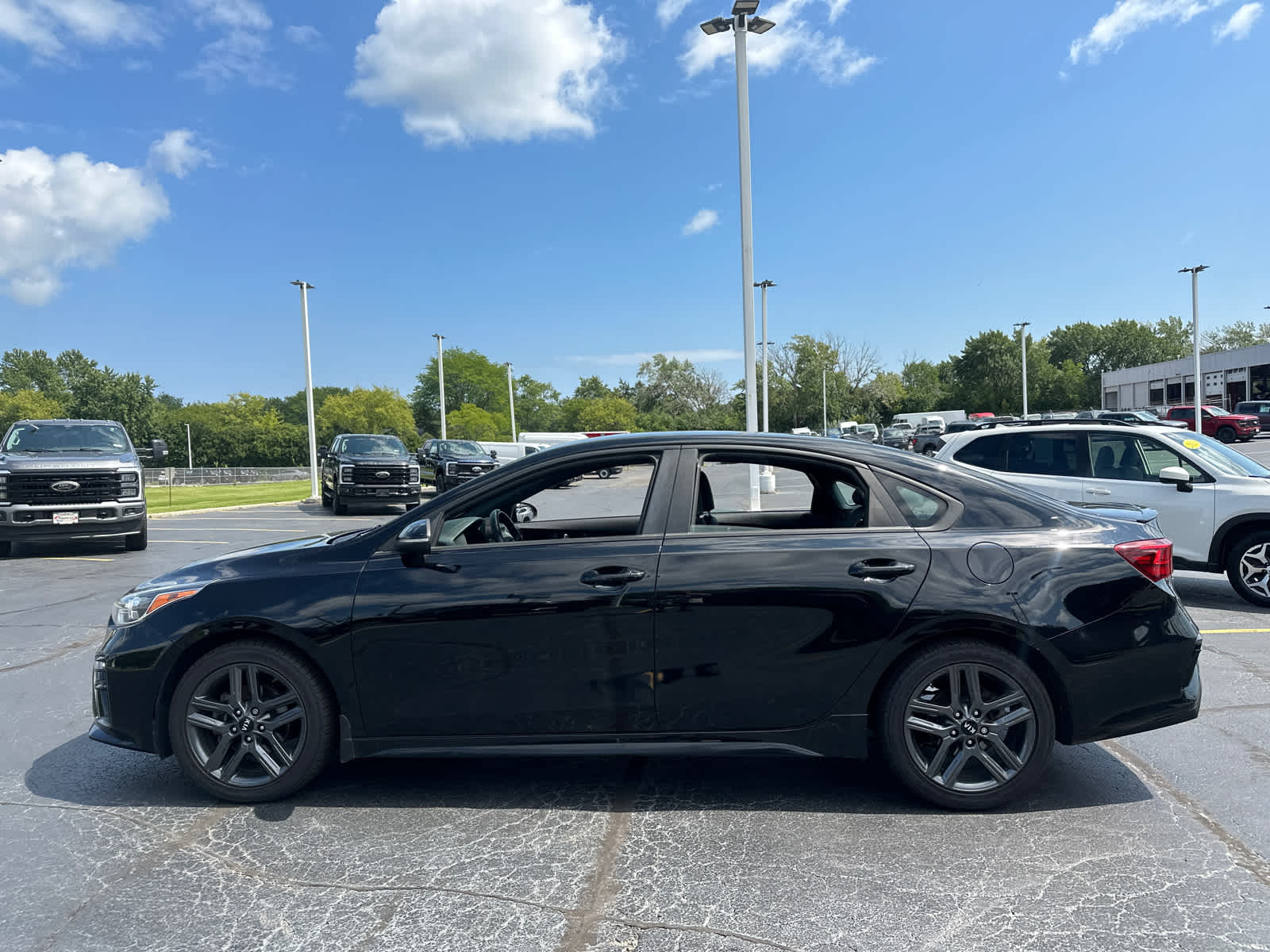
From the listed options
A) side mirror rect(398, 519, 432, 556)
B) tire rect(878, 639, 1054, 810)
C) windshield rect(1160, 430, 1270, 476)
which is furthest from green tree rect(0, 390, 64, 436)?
tire rect(878, 639, 1054, 810)

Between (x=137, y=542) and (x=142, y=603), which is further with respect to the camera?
(x=137, y=542)

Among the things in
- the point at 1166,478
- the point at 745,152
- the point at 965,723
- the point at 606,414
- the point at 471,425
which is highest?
the point at 745,152

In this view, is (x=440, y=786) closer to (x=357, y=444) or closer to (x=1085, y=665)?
(x=1085, y=665)

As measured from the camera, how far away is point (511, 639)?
11.7 feet

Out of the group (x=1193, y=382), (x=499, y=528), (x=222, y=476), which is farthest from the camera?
(x=1193, y=382)

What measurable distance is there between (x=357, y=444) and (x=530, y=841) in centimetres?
2013

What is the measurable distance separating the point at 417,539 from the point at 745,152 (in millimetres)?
14480

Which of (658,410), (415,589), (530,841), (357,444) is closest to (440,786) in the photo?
(530,841)

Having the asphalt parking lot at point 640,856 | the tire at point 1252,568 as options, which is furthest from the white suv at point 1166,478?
the asphalt parking lot at point 640,856

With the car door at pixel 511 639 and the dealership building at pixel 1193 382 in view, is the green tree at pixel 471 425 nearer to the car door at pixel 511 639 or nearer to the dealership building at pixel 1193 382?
the dealership building at pixel 1193 382

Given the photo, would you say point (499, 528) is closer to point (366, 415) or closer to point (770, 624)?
point (770, 624)

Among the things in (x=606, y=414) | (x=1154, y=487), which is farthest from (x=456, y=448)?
(x=606, y=414)

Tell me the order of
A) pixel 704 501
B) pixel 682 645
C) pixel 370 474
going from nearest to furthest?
pixel 682 645 < pixel 704 501 < pixel 370 474

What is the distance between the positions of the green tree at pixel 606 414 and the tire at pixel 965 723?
3517 inches
